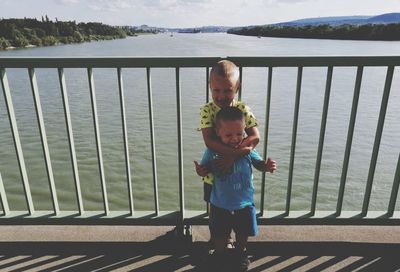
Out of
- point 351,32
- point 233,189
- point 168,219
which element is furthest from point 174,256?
point 351,32

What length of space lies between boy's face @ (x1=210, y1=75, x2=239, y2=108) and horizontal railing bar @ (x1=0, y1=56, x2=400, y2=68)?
13.1 inches

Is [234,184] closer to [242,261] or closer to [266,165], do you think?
[266,165]

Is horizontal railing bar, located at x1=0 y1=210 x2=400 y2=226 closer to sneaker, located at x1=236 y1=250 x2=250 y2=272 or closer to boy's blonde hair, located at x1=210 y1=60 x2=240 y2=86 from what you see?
sneaker, located at x1=236 y1=250 x2=250 y2=272

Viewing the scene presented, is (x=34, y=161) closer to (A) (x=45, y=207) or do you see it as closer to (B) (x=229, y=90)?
(A) (x=45, y=207)

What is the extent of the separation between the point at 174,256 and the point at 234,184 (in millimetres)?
839

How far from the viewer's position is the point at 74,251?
107 inches

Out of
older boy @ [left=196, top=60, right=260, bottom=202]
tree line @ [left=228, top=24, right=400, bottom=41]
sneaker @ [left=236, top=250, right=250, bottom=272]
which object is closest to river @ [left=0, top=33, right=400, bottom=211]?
older boy @ [left=196, top=60, right=260, bottom=202]

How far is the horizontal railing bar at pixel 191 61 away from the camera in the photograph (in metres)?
2.39

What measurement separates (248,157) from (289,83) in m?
16.8

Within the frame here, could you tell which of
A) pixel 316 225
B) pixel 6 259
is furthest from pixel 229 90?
pixel 6 259

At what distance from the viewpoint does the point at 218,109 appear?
2264 millimetres

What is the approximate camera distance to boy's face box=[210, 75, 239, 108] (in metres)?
2.12

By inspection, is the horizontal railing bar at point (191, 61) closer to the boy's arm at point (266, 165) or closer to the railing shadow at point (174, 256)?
the boy's arm at point (266, 165)

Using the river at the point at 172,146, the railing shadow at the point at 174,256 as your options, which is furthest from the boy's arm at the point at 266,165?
the river at the point at 172,146
